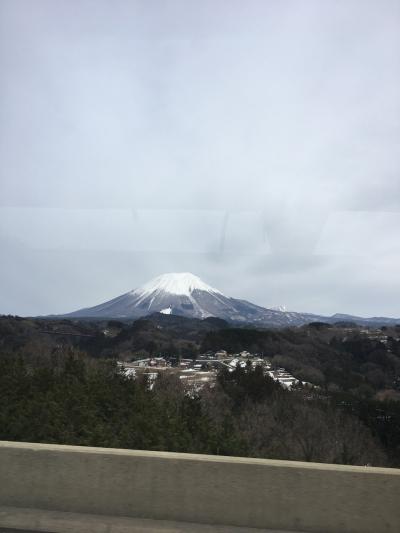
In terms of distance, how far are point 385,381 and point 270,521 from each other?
73.3 meters

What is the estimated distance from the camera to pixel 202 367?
2291 inches

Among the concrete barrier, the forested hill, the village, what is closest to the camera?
the concrete barrier

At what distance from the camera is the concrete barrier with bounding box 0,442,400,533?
3385 mm

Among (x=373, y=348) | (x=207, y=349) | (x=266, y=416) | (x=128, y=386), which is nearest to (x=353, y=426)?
(x=266, y=416)

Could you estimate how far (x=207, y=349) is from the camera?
79.0 m

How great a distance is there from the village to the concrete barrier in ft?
112

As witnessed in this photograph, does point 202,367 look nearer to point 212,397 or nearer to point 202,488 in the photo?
point 212,397

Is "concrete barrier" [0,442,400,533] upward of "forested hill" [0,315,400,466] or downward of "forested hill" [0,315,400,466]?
upward

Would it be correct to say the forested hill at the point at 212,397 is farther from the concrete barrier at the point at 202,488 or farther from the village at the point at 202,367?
the concrete barrier at the point at 202,488

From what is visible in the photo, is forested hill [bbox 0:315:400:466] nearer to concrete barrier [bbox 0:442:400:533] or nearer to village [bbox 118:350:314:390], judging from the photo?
village [bbox 118:350:314:390]

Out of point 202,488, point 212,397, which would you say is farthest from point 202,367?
point 202,488

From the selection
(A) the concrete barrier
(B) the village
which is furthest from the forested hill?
(A) the concrete barrier

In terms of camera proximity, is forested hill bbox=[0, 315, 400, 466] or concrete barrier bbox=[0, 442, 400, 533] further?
forested hill bbox=[0, 315, 400, 466]

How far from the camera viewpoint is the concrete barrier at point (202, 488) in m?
3.38
